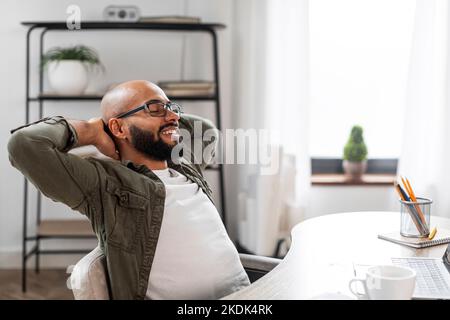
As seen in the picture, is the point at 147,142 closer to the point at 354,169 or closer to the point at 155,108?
the point at 155,108

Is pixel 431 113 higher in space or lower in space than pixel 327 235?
higher

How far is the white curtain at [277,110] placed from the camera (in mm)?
3182

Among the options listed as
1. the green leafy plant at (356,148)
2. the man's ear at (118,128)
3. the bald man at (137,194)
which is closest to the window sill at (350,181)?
the green leafy plant at (356,148)

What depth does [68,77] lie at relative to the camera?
10.5ft

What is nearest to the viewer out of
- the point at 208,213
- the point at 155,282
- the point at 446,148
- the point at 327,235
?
the point at 155,282

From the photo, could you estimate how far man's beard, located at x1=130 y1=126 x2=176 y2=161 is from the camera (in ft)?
5.25

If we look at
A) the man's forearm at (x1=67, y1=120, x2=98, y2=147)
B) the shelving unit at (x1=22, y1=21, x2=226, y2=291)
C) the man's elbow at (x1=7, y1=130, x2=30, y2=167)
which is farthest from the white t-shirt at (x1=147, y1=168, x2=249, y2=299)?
the shelving unit at (x1=22, y1=21, x2=226, y2=291)

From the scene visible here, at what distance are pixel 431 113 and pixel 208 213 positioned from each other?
1935mm

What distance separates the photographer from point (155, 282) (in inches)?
57.1

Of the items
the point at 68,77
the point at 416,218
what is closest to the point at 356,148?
the point at 68,77

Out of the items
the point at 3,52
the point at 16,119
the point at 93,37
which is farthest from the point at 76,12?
the point at 16,119

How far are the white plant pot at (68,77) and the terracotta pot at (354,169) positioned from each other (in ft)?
5.10

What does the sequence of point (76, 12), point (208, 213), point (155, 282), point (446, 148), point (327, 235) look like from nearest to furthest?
point (155, 282) → point (208, 213) → point (327, 235) → point (446, 148) → point (76, 12)

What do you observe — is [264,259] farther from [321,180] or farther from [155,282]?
[321,180]
